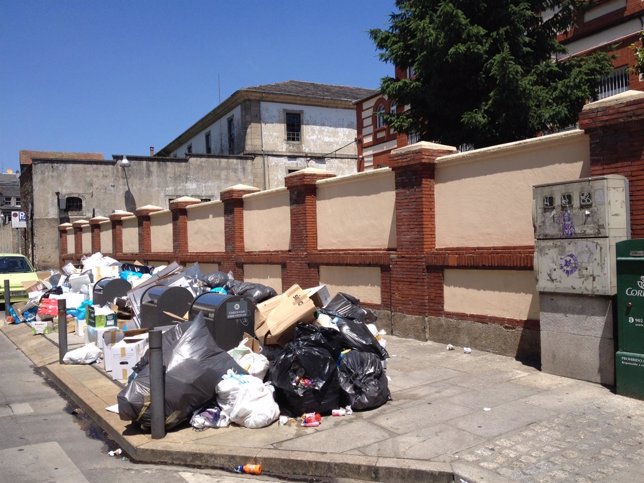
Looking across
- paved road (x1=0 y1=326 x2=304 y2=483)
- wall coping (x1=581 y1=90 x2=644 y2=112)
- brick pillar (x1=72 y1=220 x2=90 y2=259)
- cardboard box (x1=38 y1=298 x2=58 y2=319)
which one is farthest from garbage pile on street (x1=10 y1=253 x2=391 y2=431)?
brick pillar (x1=72 y1=220 x2=90 y2=259)

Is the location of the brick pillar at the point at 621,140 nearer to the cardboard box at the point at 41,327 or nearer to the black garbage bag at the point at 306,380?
the black garbage bag at the point at 306,380

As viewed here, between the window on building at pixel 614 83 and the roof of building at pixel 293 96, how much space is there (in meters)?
18.1

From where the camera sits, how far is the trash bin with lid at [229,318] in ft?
25.4

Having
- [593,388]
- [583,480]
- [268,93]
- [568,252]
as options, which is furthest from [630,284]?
[268,93]

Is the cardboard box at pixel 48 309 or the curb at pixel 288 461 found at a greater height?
the cardboard box at pixel 48 309

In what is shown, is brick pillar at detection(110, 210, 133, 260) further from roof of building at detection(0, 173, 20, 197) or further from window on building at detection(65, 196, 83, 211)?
roof of building at detection(0, 173, 20, 197)

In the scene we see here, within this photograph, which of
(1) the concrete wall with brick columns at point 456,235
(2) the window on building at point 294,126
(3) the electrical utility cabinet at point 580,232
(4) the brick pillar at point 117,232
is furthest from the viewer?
(2) the window on building at point 294,126

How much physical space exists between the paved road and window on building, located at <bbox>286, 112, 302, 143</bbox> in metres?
30.3

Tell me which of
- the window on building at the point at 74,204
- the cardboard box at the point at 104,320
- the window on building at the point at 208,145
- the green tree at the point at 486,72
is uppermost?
the window on building at the point at 208,145

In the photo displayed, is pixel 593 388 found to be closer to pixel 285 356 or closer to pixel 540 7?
pixel 285 356

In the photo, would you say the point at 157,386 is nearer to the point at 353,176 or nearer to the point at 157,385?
the point at 157,385

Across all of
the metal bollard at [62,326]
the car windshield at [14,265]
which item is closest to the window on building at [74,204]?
the car windshield at [14,265]

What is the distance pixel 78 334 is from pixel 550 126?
1167cm

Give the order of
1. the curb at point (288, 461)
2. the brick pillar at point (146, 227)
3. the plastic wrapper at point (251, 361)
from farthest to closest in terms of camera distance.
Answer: the brick pillar at point (146, 227) < the plastic wrapper at point (251, 361) < the curb at point (288, 461)
